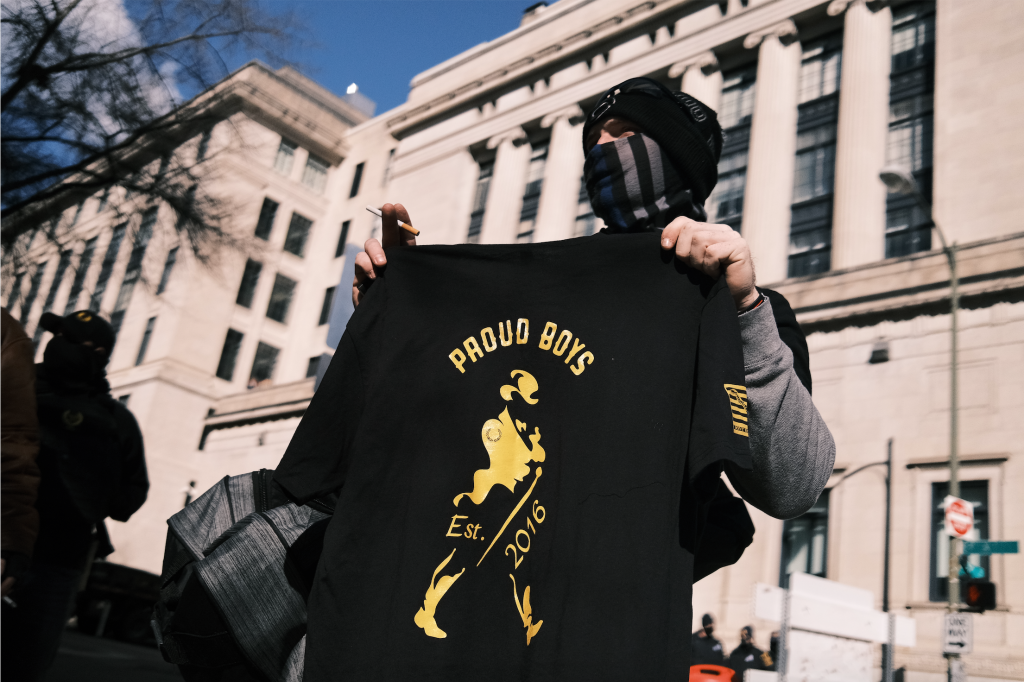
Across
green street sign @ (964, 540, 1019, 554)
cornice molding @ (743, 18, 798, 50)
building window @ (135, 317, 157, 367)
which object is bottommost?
green street sign @ (964, 540, 1019, 554)

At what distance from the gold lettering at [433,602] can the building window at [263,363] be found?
43.4 meters

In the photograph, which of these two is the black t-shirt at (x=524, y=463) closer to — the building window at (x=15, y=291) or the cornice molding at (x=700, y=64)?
the building window at (x=15, y=291)

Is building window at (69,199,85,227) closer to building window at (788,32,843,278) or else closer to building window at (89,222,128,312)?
building window at (89,222,128,312)

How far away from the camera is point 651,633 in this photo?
5.57 feet

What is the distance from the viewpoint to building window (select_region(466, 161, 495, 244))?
3669cm

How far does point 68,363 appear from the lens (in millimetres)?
4195

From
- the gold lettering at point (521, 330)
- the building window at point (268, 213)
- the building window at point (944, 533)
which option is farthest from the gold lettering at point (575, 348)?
the building window at point (268, 213)

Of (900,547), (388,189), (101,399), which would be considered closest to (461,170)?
(388,189)

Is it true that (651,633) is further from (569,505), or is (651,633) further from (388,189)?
(388,189)

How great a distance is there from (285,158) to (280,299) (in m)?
7.89

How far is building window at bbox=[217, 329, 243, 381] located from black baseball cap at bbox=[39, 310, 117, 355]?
4034 centimetres

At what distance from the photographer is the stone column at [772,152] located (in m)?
25.7

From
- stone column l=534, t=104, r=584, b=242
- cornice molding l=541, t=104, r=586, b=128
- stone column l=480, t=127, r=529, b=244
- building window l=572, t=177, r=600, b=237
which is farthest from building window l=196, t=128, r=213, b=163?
cornice molding l=541, t=104, r=586, b=128

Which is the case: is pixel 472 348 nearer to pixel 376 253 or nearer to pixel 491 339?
pixel 491 339
